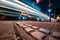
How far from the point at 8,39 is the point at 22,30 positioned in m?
0.19

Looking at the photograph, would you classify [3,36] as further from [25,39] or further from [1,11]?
[1,11]

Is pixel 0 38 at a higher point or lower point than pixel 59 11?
lower

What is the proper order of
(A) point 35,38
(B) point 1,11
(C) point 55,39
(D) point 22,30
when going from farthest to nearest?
(B) point 1,11
(D) point 22,30
(A) point 35,38
(C) point 55,39

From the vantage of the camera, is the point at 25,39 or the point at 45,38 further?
the point at 25,39

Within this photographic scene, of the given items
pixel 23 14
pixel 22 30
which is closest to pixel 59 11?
pixel 23 14

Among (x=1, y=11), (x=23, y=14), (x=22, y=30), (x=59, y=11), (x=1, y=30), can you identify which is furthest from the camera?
(x=59, y=11)

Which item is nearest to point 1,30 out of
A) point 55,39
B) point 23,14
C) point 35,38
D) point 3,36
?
point 3,36

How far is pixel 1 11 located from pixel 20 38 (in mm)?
1104

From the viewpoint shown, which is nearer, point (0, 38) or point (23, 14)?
point (0, 38)

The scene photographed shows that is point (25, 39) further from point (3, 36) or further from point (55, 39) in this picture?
point (55, 39)

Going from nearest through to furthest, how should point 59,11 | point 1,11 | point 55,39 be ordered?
point 55,39
point 1,11
point 59,11

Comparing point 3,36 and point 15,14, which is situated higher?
point 15,14

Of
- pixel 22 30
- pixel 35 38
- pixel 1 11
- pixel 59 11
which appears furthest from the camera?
pixel 59 11

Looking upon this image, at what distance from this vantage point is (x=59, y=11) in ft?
59.4
